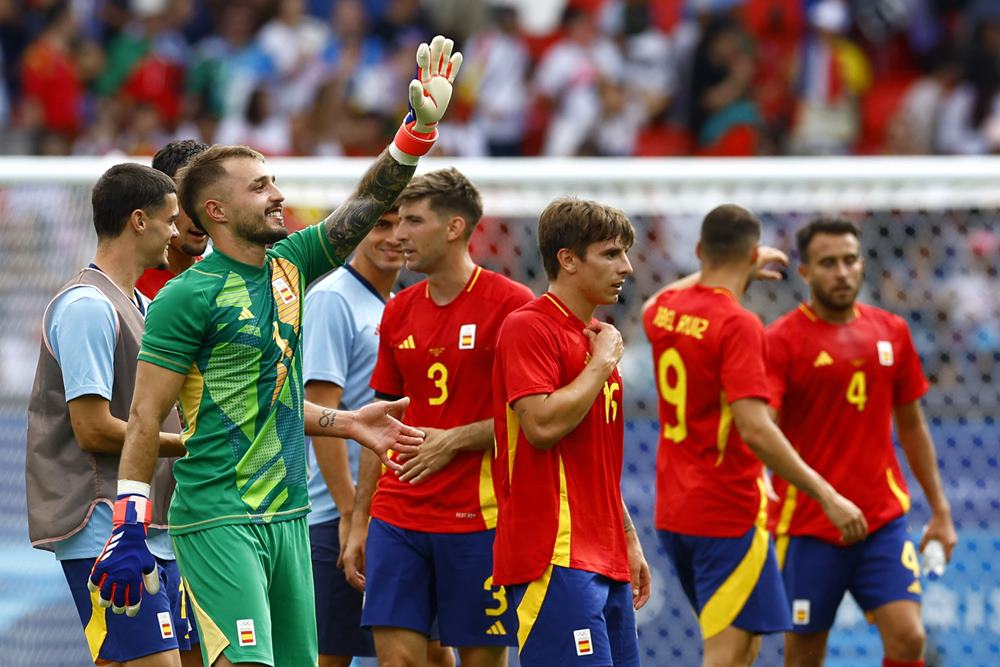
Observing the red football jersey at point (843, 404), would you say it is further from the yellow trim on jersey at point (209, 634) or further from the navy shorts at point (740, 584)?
the yellow trim on jersey at point (209, 634)

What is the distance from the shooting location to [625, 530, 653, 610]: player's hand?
18.1 feet

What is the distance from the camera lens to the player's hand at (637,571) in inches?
218

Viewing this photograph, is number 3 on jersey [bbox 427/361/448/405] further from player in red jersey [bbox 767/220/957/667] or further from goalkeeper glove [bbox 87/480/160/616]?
player in red jersey [bbox 767/220/957/667]

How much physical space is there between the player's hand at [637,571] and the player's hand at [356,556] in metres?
1.31

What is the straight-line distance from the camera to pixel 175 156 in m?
6.00

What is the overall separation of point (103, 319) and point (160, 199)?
1.62 ft

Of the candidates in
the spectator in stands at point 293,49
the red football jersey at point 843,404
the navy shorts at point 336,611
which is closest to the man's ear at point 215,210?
the navy shorts at point 336,611

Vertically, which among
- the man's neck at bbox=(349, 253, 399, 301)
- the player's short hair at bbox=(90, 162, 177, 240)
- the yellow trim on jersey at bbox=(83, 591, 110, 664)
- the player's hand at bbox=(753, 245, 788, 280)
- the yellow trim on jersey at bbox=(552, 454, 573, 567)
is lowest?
the yellow trim on jersey at bbox=(83, 591, 110, 664)

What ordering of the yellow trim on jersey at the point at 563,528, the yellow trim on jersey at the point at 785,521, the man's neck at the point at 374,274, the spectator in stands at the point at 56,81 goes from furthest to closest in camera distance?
the spectator in stands at the point at 56,81 < the yellow trim on jersey at the point at 785,521 < the man's neck at the point at 374,274 < the yellow trim on jersey at the point at 563,528

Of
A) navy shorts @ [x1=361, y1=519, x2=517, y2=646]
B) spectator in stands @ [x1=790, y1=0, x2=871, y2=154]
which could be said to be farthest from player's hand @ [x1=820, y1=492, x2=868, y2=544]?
spectator in stands @ [x1=790, y1=0, x2=871, y2=154]

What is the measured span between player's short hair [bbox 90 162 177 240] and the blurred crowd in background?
8053 mm

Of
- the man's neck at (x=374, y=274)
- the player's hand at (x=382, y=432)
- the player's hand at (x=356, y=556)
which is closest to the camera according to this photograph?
the player's hand at (x=382, y=432)

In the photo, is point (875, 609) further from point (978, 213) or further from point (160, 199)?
point (160, 199)

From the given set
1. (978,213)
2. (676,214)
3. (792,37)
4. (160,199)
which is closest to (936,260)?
(978,213)
